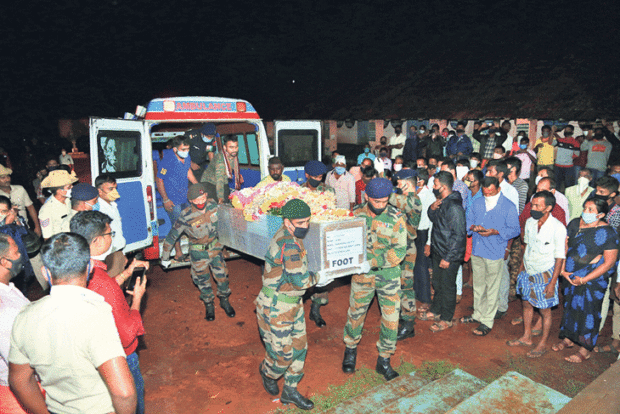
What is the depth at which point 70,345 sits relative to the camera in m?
2.03

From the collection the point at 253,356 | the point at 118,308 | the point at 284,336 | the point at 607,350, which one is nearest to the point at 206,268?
the point at 253,356

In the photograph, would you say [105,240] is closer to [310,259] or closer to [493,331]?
[310,259]

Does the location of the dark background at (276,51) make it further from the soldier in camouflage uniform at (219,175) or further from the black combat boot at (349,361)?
the black combat boot at (349,361)

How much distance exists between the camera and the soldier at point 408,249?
210 inches

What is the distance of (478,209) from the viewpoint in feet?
17.9

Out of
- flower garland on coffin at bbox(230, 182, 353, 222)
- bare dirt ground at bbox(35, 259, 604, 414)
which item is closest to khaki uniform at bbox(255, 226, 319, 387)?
flower garland on coffin at bbox(230, 182, 353, 222)

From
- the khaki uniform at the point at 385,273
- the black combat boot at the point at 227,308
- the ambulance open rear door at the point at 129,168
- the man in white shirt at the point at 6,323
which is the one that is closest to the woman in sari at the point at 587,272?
the khaki uniform at the point at 385,273

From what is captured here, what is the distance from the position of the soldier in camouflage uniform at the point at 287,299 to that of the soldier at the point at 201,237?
1.93 meters

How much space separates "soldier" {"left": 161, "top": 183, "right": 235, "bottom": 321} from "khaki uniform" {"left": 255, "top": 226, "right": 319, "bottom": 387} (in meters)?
→ 1.93

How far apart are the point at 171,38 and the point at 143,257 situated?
98.0 ft

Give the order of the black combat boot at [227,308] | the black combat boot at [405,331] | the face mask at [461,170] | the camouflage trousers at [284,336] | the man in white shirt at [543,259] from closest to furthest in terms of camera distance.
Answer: the camouflage trousers at [284,336] < the man in white shirt at [543,259] < the black combat boot at [405,331] < the black combat boot at [227,308] < the face mask at [461,170]

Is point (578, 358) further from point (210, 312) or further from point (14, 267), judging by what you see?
point (14, 267)

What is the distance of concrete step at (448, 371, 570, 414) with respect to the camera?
3217mm

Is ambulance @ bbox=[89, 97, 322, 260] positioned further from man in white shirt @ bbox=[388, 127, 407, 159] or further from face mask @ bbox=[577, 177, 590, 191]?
man in white shirt @ bbox=[388, 127, 407, 159]
